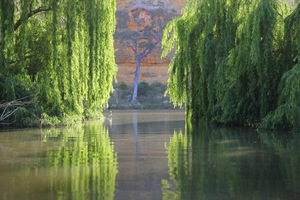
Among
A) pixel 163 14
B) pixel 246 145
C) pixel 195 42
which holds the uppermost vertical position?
pixel 163 14

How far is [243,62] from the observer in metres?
15.9

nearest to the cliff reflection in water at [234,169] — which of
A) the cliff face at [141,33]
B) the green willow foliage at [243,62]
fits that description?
the green willow foliage at [243,62]

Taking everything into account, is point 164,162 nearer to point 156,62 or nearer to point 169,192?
point 169,192

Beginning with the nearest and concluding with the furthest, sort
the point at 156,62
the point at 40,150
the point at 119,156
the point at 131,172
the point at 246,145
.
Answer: the point at 131,172 < the point at 119,156 < the point at 40,150 < the point at 246,145 < the point at 156,62

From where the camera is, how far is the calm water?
585 cm

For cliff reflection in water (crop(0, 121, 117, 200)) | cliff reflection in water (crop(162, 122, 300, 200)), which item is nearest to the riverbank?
cliff reflection in water (crop(162, 122, 300, 200))

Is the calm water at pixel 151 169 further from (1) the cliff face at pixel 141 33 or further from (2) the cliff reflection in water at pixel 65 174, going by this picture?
(1) the cliff face at pixel 141 33

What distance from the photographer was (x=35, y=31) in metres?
18.3

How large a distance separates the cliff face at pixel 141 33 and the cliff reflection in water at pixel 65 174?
52704mm

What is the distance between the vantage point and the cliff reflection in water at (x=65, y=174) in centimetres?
581

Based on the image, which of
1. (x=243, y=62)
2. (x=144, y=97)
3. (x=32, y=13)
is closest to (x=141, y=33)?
(x=144, y=97)

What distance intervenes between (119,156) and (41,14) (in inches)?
420

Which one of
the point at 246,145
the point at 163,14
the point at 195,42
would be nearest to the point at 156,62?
the point at 163,14

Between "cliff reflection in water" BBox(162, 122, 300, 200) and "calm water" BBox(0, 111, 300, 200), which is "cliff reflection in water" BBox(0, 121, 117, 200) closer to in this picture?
"calm water" BBox(0, 111, 300, 200)
